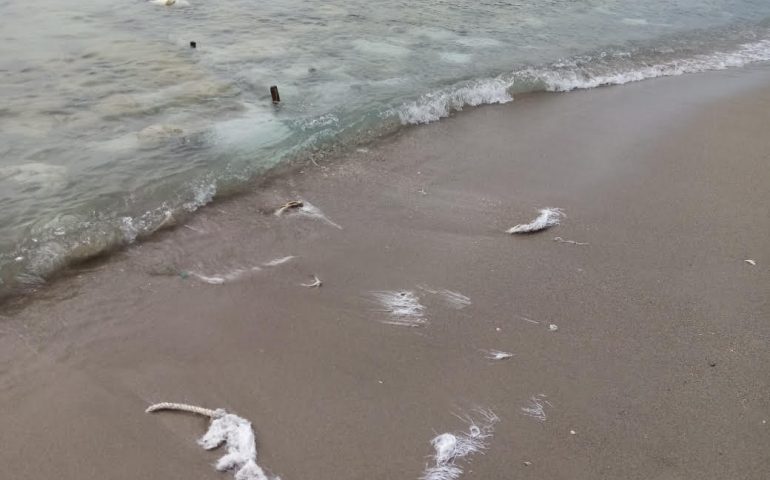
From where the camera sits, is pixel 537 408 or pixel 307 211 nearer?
pixel 537 408

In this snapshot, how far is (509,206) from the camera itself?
5.87 metres

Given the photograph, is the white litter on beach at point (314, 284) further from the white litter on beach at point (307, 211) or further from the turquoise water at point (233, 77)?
the turquoise water at point (233, 77)

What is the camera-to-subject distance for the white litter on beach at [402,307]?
436cm

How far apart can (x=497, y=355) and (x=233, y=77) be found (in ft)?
20.9

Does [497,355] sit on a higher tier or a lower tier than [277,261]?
lower

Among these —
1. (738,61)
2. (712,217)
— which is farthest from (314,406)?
(738,61)

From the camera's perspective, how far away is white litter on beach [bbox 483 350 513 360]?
4.03m

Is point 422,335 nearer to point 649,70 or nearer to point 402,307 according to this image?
point 402,307

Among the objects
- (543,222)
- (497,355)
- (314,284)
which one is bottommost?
(497,355)

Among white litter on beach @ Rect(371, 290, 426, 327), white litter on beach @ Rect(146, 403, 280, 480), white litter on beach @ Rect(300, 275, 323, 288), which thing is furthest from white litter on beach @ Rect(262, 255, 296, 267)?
white litter on beach @ Rect(146, 403, 280, 480)

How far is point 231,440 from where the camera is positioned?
3.42 m

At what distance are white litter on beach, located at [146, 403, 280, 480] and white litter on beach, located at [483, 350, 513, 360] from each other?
5.21ft

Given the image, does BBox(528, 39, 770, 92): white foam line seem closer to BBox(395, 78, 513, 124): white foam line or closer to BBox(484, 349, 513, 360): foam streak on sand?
BBox(395, 78, 513, 124): white foam line

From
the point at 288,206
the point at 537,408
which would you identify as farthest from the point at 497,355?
the point at 288,206
